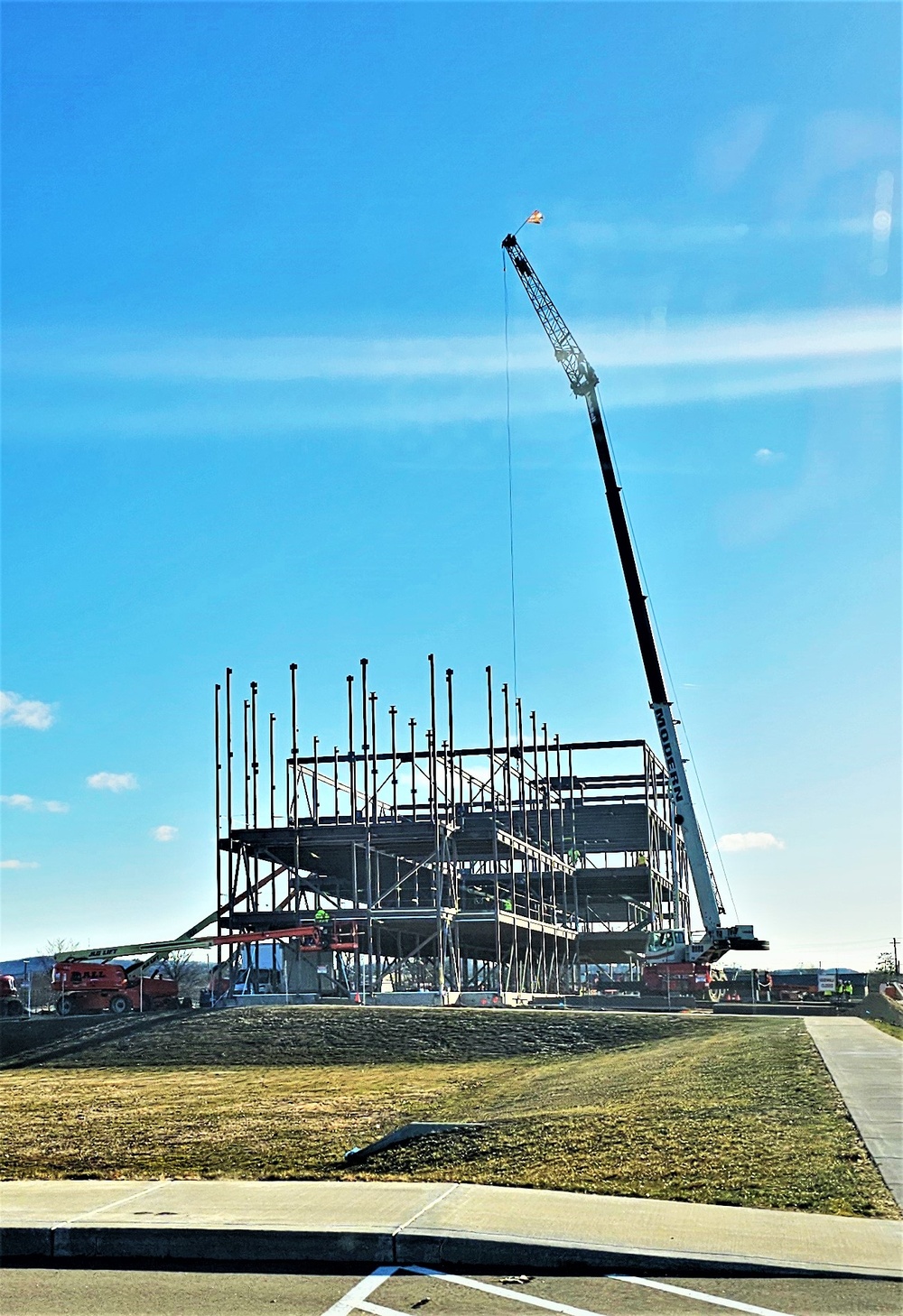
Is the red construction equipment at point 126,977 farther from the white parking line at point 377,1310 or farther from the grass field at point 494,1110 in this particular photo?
the white parking line at point 377,1310

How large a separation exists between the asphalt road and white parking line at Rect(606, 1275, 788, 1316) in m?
0.01

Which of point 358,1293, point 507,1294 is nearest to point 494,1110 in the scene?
point 358,1293

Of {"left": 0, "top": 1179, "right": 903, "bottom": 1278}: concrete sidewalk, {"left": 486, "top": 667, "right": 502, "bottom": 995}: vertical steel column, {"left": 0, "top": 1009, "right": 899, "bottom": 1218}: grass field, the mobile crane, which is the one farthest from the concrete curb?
{"left": 486, "top": 667, "right": 502, "bottom": 995}: vertical steel column

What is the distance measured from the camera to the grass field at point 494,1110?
11102 mm

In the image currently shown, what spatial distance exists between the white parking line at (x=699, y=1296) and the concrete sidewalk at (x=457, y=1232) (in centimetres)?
15

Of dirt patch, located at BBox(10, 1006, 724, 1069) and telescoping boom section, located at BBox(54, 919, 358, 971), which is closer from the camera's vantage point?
dirt patch, located at BBox(10, 1006, 724, 1069)

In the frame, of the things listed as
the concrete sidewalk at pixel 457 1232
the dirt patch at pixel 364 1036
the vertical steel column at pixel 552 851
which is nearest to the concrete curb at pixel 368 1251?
the concrete sidewalk at pixel 457 1232

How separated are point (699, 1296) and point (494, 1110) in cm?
885

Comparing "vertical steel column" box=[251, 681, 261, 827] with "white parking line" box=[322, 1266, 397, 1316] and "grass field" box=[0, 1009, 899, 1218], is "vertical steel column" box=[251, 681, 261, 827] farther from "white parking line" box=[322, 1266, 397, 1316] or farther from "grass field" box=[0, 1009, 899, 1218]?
"white parking line" box=[322, 1266, 397, 1316]

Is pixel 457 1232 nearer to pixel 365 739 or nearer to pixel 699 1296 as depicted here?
pixel 699 1296

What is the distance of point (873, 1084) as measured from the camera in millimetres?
15922

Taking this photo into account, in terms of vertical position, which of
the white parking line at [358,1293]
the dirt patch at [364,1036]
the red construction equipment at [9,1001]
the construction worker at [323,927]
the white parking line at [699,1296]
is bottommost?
the red construction equipment at [9,1001]

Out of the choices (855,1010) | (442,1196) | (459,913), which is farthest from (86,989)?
(442,1196)

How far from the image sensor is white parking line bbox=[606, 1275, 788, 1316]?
24.7 feet
